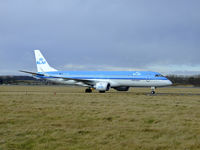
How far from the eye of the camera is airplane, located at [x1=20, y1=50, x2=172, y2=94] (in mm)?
36281

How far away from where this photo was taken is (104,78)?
39688mm

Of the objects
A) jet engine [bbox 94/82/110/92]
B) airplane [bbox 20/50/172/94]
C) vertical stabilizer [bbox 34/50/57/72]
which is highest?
vertical stabilizer [bbox 34/50/57/72]

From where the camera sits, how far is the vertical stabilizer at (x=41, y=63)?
46.2 metres

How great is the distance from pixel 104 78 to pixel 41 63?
13191 millimetres

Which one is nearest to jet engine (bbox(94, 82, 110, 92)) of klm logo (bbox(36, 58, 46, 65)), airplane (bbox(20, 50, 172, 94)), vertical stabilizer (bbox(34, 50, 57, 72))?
airplane (bbox(20, 50, 172, 94))

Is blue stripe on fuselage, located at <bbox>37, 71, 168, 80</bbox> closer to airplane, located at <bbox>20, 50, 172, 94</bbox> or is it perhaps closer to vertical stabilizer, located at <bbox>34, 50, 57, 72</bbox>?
airplane, located at <bbox>20, 50, 172, 94</bbox>

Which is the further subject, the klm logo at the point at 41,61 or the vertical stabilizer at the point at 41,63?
the klm logo at the point at 41,61

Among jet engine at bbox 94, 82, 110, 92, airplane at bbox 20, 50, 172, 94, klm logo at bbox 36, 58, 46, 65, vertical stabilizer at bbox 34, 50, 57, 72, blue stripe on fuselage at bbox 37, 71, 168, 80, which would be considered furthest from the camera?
klm logo at bbox 36, 58, 46, 65

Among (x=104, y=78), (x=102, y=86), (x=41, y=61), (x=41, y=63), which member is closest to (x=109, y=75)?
(x=104, y=78)

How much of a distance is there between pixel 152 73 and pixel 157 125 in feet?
85.8

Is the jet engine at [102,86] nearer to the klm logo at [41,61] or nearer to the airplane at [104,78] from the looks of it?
the airplane at [104,78]

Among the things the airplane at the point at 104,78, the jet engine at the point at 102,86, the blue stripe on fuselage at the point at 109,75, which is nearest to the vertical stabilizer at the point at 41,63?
the airplane at the point at 104,78

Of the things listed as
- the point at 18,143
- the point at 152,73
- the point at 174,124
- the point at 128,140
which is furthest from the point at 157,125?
the point at 152,73

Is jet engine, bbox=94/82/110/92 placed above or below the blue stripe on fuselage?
below
